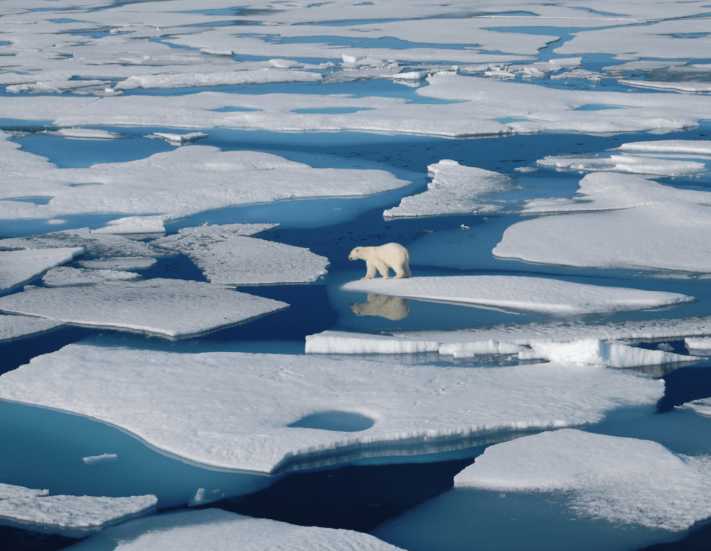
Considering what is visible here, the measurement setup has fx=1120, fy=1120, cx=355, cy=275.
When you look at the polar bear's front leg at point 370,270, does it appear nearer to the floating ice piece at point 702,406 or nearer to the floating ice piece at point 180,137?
the floating ice piece at point 702,406

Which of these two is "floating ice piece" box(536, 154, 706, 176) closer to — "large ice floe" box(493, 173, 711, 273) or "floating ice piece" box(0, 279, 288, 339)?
"large ice floe" box(493, 173, 711, 273)

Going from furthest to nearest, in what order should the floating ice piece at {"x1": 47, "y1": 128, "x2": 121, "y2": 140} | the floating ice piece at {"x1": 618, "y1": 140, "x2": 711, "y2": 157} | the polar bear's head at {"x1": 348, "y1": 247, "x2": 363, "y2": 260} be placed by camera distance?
1. the floating ice piece at {"x1": 47, "y1": 128, "x2": 121, "y2": 140}
2. the floating ice piece at {"x1": 618, "y1": 140, "x2": 711, "y2": 157}
3. the polar bear's head at {"x1": 348, "y1": 247, "x2": 363, "y2": 260}

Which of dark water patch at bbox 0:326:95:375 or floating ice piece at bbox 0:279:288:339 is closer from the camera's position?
dark water patch at bbox 0:326:95:375

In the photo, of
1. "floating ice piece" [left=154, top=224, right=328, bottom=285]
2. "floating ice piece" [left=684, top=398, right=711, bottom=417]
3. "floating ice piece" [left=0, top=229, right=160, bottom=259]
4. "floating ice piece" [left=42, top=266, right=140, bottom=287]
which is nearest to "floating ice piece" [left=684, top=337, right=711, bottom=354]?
"floating ice piece" [left=684, top=398, right=711, bottom=417]

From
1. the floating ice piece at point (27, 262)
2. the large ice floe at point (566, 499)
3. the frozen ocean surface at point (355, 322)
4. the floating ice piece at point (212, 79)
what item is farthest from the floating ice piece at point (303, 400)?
the floating ice piece at point (212, 79)

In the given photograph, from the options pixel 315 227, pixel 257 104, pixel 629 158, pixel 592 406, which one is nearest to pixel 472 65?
pixel 257 104

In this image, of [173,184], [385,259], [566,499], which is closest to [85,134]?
[173,184]
